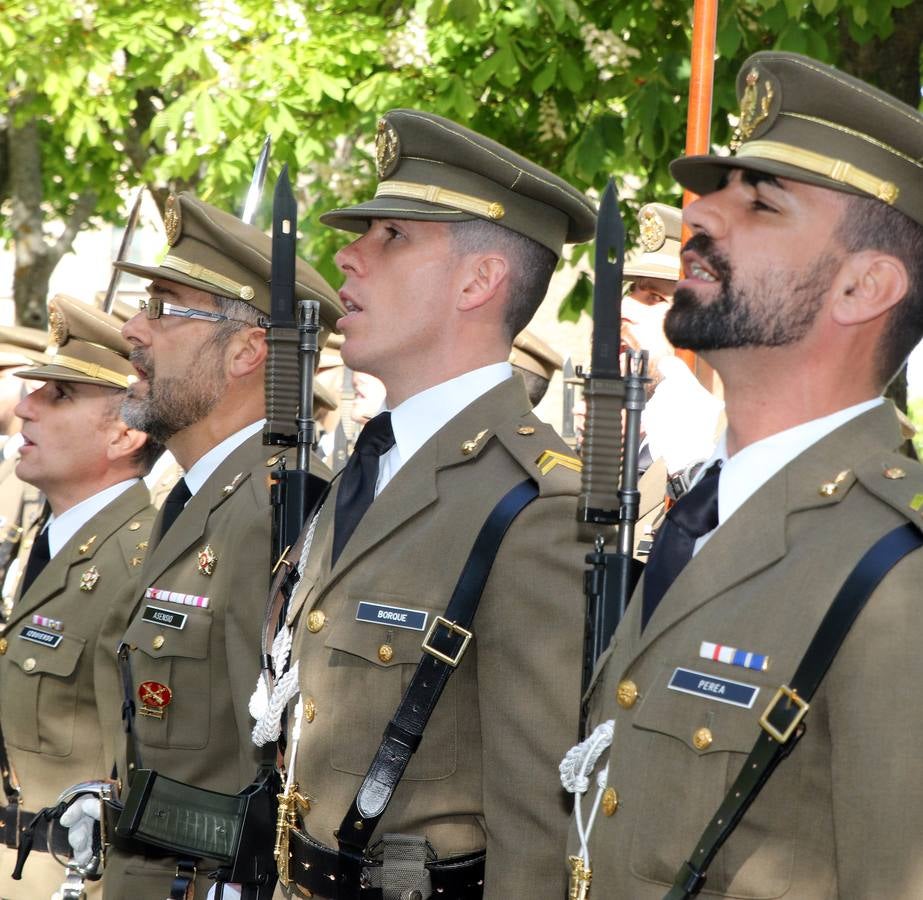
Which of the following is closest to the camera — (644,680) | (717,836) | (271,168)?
(717,836)

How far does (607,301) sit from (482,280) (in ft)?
2.55

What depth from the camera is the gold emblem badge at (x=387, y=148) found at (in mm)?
3743

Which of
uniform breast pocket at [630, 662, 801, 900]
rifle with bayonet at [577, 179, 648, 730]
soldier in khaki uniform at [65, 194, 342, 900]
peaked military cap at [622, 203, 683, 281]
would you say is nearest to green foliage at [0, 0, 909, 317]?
peaked military cap at [622, 203, 683, 281]

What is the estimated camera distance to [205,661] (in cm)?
397

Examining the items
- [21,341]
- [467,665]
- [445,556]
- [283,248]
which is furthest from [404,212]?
[21,341]

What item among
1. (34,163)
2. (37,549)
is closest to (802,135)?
(37,549)

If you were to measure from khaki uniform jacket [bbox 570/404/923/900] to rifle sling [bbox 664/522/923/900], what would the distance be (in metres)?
0.02

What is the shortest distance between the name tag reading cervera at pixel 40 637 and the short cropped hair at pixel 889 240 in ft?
9.91

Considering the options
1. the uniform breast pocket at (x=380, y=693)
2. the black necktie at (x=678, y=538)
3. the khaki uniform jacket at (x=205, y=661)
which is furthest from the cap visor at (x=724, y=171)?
the khaki uniform jacket at (x=205, y=661)

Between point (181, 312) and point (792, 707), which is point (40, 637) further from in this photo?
point (792, 707)

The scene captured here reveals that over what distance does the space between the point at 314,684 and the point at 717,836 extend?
3.97 ft

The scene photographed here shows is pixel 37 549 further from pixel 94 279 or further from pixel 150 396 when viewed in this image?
pixel 94 279

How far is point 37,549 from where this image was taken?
544 cm

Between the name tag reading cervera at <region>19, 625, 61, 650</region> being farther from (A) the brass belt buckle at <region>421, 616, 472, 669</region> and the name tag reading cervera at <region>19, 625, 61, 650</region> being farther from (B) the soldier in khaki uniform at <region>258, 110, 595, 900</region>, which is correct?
(A) the brass belt buckle at <region>421, 616, 472, 669</region>
